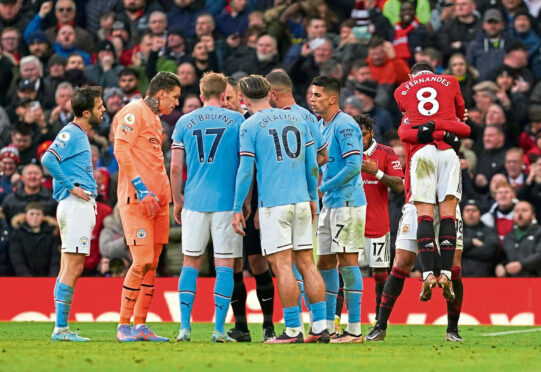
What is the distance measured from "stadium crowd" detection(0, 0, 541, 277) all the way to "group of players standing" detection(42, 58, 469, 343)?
5.40 m

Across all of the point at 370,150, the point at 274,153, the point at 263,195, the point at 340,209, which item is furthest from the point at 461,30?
the point at 263,195

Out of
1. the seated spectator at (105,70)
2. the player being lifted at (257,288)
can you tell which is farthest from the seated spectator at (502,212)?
the seated spectator at (105,70)

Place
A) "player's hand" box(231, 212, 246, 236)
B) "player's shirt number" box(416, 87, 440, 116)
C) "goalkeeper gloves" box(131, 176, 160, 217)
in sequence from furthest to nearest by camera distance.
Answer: "player's shirt number" box(416, 87, 440, 116) → "goalkeeper gloves" box(131, 176, 160, 217) → "player's hand" box(231, 212, 246, 236)

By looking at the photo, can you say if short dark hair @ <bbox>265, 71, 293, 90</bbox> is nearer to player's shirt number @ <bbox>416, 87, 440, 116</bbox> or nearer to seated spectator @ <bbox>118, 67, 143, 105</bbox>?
player's shirt number @ <bbox>416, 87, 440, 116</bbox>

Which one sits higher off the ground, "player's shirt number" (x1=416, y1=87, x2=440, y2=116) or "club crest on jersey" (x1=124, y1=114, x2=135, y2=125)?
"player's shirt number" (x1=416, y1=87, x2=440, y2=116)

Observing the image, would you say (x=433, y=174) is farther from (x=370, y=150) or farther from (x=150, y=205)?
(x=150, y=205)

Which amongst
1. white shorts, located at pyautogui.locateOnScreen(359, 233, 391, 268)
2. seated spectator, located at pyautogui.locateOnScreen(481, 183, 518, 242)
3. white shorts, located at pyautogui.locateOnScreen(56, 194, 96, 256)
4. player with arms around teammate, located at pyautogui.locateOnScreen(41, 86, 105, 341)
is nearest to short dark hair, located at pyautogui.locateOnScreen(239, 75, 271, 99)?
player with arms around teammate, located at pyautogui.locateOnScreen(41, 86, 105, 341)

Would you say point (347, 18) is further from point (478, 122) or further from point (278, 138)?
point (278, 138)

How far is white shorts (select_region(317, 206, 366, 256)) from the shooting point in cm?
1019

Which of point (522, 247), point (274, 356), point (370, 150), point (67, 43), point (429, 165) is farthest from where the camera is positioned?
point (67, 43)

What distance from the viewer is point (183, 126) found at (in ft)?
32.7

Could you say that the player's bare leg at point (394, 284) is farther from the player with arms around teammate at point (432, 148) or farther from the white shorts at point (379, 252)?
the white shorts at point (379, 252)

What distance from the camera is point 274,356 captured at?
26.6 ft

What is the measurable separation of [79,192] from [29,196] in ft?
23.3
